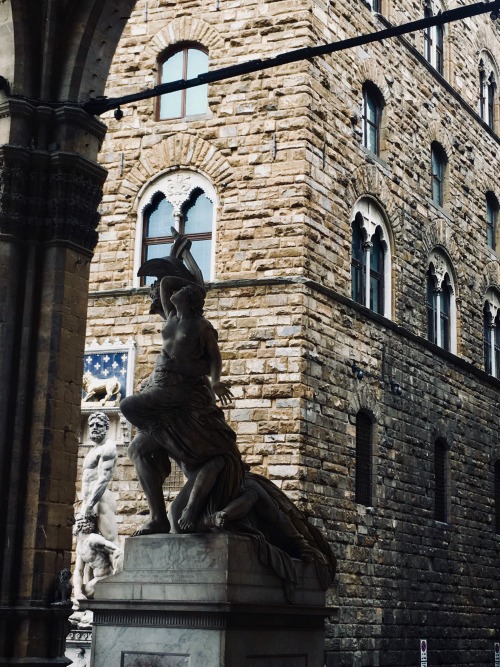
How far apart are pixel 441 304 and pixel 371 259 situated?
4.15 meters

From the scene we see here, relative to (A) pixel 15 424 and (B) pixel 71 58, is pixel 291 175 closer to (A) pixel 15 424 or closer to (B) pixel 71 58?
(B) pixel 71 58

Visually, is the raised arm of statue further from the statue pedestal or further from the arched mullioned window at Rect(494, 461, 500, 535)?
the arched mullioned window at Rect(494, 461, 500, 535)

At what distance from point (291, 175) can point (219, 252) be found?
190cm

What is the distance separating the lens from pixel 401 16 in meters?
26.4

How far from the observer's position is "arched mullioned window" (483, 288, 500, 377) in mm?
30297

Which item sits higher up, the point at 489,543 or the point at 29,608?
the point at 489,543

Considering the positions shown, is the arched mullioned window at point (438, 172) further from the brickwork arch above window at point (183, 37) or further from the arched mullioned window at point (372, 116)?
A: the brickwork arch above window at point (183, 37)

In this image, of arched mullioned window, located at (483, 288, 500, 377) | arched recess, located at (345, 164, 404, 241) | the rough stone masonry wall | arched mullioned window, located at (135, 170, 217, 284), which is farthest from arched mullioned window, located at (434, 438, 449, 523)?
arched mullioned window, located at (135, 170, 217, 284)

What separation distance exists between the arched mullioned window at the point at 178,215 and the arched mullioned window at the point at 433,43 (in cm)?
836

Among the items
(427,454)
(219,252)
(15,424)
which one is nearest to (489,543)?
(427,454)

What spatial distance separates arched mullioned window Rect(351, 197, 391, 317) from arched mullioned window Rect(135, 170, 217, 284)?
2929 millimetres

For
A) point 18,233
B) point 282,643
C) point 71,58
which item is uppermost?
point 71,58

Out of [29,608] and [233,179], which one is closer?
[29,608]

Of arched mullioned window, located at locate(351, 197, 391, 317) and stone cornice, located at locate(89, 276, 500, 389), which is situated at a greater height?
arched mullioned window, located at locate(351, 197, 391, 317)
